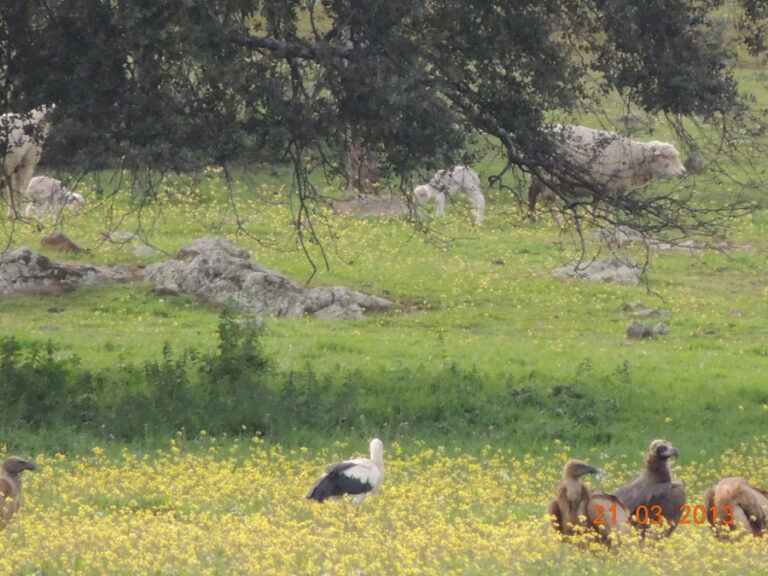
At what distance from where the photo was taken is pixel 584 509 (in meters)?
10.3

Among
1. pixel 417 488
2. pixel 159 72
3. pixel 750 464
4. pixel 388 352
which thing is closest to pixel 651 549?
pixel 417 488

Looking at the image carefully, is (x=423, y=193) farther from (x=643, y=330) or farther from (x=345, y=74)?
(x=345, y=74)

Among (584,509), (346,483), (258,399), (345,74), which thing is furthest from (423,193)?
(584,509)

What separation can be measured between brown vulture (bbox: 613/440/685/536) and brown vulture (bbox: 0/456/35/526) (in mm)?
4877

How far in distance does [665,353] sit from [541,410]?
4.83 meters

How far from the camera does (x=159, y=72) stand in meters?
14.9

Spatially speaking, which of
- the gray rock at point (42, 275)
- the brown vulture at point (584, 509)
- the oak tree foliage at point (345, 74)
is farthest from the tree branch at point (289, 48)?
the gray rock at point (42, 275)

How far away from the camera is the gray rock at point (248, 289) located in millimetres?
23359

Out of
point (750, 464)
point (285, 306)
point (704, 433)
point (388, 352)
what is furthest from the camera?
point (285, 306)

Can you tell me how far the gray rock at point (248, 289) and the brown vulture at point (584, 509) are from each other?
509 inches

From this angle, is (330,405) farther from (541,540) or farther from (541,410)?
(541,540)

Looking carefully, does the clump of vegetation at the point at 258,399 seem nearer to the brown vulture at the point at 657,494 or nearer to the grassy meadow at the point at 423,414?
the grassy meadow at the point at 423,414

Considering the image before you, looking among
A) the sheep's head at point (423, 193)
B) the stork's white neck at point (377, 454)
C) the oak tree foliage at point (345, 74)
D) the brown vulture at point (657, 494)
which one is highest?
the oak tree foliage at point (345, 74)

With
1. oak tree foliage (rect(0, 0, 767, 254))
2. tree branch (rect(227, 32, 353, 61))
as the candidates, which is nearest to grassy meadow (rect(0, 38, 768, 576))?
oak tree foliage (rect(0, 0, 767, 254))
